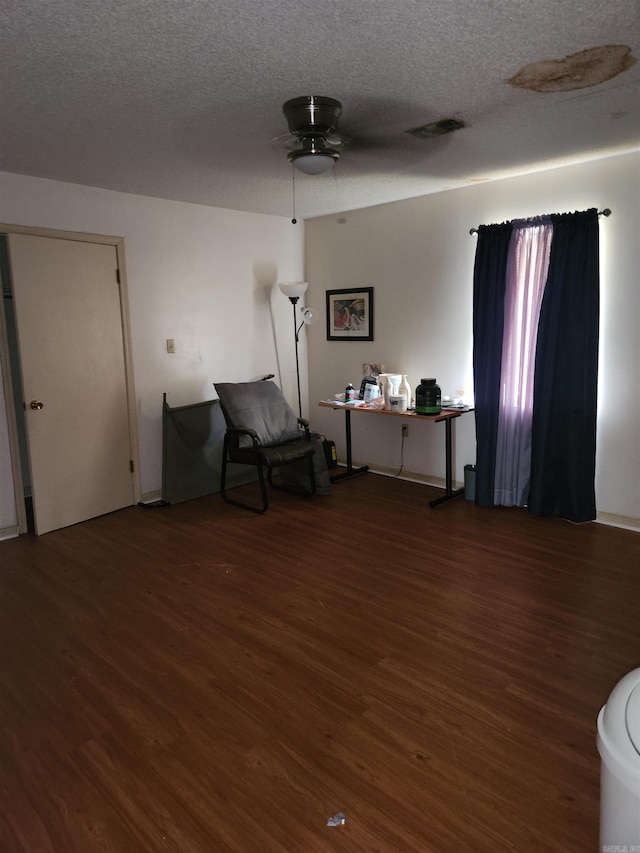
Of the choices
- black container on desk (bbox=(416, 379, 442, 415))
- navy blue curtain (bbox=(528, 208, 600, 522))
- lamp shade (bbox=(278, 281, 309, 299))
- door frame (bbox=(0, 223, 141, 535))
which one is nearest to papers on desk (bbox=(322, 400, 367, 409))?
black container on desk (bbox=(416, 379, 442, 415))

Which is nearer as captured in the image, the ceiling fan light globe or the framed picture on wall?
the ceiling fan light globe

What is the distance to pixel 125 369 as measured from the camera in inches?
178

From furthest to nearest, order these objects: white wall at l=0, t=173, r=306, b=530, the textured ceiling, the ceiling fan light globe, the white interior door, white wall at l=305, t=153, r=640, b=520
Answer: white wall at l=0, t=173, r=306, b=530 → the white interior door → white wall at l=305, t=153, r=640, b=520 → the ceiling fan light globe → the textured ceiling

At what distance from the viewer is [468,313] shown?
4.64 meters

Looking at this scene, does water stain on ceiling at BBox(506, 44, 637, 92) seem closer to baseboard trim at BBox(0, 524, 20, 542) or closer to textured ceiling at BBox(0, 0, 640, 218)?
textured ceiling at BBox(0, 0, 640, 218)

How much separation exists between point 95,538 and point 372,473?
252cm

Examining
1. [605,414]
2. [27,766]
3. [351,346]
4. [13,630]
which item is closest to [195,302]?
[351,346]

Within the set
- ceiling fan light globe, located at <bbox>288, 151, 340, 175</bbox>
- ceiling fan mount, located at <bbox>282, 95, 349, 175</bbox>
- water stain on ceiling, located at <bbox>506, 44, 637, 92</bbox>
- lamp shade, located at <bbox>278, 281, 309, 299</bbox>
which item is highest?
water stain on ceiling, located at <bbox>506, 44, 637, 92</bbox>

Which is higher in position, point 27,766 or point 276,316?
point 276,316

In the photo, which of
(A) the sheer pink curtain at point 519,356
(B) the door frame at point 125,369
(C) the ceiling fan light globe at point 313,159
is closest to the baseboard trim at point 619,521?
(A) the sheer pink curtain at point 519,356

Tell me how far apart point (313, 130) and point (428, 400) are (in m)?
2.25

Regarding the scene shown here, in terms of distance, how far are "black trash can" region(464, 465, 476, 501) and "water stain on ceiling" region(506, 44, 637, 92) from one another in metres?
2.74

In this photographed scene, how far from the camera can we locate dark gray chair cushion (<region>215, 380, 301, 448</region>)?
15.2ft

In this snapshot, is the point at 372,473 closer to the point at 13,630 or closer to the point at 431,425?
the point at 431,425
